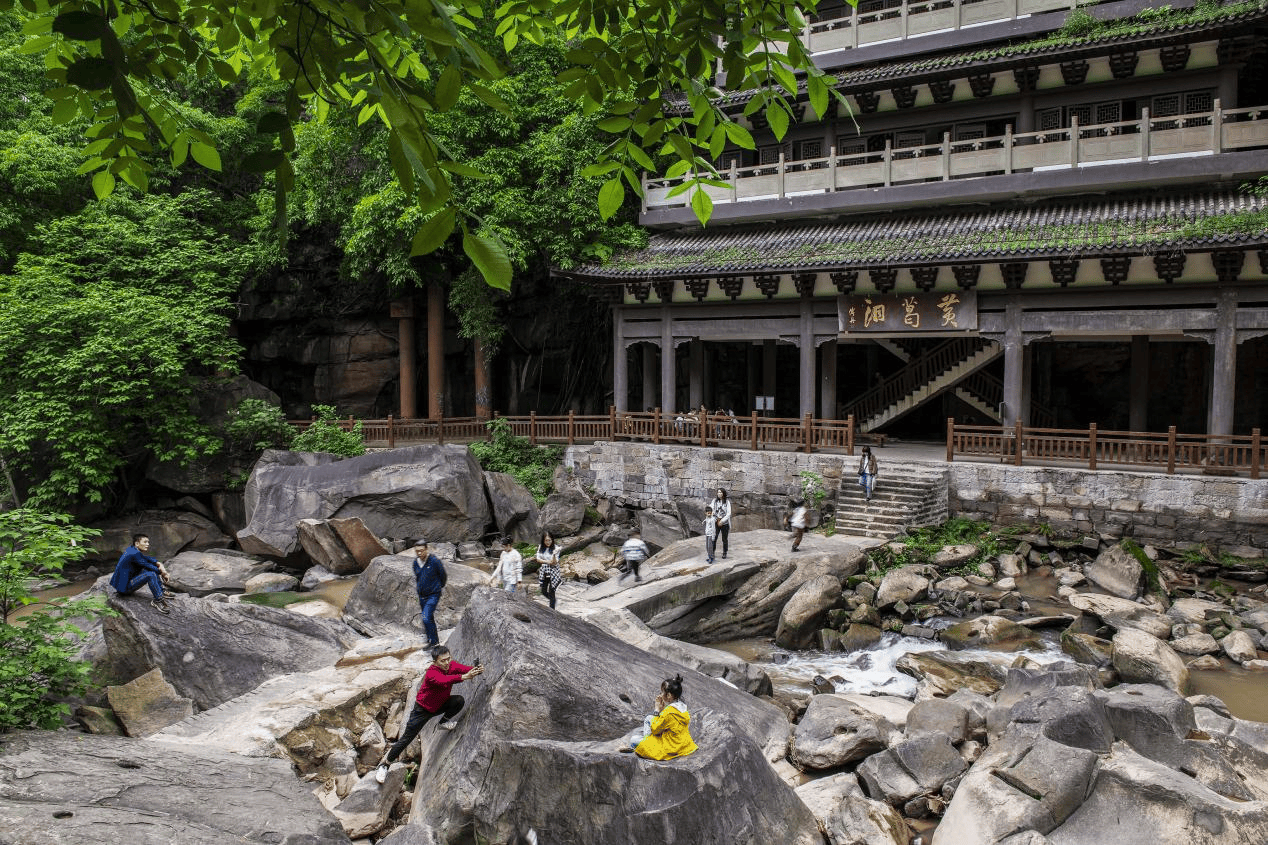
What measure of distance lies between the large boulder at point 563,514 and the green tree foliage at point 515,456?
4.18ft

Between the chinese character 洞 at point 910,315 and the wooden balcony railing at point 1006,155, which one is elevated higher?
the wooden balcony railing at point 1006,155

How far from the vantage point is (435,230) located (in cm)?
229

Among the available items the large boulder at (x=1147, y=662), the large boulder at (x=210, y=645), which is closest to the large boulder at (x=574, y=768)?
the large boulder at (x=210, y=645)

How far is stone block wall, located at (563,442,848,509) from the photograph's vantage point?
18328mm

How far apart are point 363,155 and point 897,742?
64.1 ft

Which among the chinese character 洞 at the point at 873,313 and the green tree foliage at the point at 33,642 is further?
the chinese character 洞 at the point at 873,313

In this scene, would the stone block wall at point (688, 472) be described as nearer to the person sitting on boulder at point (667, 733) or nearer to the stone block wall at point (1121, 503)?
the stone block wall at point (1121, 503)

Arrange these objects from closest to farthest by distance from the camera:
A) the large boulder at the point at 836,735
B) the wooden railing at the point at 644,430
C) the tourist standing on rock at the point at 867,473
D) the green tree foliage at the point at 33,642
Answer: the green tree foliage at the point at 33,642 → the large boulder at the point at 836,735 → the tourist standing on rock at the point at 867,473 → the wooden railing at the point at 644,430

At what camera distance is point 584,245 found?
69.8ft

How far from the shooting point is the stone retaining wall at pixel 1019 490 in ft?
48.3

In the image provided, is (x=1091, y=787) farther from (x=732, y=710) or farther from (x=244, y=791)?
(x=244, y=791)

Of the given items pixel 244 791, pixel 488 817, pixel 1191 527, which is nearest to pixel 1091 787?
pixel 488 817

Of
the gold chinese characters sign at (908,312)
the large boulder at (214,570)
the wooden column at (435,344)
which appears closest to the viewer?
the large boulder at (214,570)

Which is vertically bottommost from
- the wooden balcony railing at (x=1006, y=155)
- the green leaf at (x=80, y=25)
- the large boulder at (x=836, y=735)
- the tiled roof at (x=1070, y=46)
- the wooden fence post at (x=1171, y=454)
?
the large boulder at (x=836, y=735)
